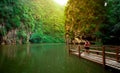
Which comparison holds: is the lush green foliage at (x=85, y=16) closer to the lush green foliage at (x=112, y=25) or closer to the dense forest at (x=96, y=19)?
the dense forest at (x=96, y=19)

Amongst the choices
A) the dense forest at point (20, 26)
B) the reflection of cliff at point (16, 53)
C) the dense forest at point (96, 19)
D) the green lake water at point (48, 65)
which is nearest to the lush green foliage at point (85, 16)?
the dense forest at point (96, 19)

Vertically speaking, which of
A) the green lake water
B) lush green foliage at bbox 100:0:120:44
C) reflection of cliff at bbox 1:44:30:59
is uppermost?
lush green foliage at bbox 100:0:120:44

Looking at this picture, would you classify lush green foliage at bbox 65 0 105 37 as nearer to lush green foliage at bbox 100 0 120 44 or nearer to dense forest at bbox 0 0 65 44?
lush green foliage at bbox 100 0 120 44

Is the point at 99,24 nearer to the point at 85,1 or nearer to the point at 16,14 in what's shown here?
the point at 85,1

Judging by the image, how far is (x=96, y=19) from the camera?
3878 centimetres

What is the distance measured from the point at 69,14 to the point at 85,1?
725 cm

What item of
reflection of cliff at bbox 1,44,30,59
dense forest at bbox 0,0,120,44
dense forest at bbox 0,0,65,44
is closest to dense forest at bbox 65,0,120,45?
dense forest at bbox 0,0,120,44

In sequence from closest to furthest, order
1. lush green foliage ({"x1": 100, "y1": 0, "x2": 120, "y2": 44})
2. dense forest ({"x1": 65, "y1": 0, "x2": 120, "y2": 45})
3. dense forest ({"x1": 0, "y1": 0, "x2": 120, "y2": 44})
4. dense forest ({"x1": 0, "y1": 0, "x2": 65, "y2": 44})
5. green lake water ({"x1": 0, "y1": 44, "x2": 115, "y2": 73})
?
green lake water ({"x1": 0, "y1": 44, "x2": 115, "y2": 73})
lush green foliage ({"x1": 100, "y1": 0, "x2": 120, "y2": 44})
dense forest ({"x1": 65, "y1": 0, "x2": 120, "y2": 45})
dense forest ({"x1": 0, "y1": 0, "x2": 120, "y2": 44})
dense forest ({"x1": 0, "y1": 0, "x2": 65, "y2": 44})

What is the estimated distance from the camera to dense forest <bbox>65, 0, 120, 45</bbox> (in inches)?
1326

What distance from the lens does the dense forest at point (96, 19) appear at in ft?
111

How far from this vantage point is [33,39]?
345 feet

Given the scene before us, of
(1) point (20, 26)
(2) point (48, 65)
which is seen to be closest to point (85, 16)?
(2) point (48, 65)

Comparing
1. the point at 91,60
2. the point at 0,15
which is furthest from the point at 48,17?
the point at 91,60

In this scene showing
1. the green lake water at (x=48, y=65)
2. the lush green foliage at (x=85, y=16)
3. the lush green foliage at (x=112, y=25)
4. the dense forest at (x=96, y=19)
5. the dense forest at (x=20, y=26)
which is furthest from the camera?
the dense forest at (x=20, y=26)
